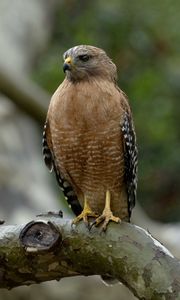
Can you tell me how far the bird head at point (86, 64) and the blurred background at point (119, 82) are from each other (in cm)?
365

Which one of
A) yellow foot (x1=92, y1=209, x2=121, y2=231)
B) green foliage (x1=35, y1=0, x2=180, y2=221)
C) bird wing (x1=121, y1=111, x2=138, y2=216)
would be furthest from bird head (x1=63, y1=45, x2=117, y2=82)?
green foliage (x1=35, y1=0, x2=180, y2=221)

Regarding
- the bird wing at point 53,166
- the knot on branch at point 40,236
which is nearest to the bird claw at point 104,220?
the knot on branch at point 40,236

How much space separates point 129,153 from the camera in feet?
18.3

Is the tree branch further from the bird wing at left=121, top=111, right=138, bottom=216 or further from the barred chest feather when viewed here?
the bird wing at left=121, top=111, right=138, bottom=216

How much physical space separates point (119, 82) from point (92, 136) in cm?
765

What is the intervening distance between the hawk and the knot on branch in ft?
3.03

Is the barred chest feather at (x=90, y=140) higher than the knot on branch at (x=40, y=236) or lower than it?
higher

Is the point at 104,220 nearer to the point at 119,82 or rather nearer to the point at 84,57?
the point at 84,57

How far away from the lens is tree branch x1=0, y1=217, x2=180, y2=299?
12.8 feet

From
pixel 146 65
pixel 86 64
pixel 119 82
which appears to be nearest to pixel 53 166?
pixel 86 64

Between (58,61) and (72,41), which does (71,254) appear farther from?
(72,41)

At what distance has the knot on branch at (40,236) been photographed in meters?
4.12

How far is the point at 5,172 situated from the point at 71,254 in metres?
5.50

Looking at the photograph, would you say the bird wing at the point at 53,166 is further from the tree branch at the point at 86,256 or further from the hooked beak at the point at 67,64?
the tree branch at the point at 86,256
